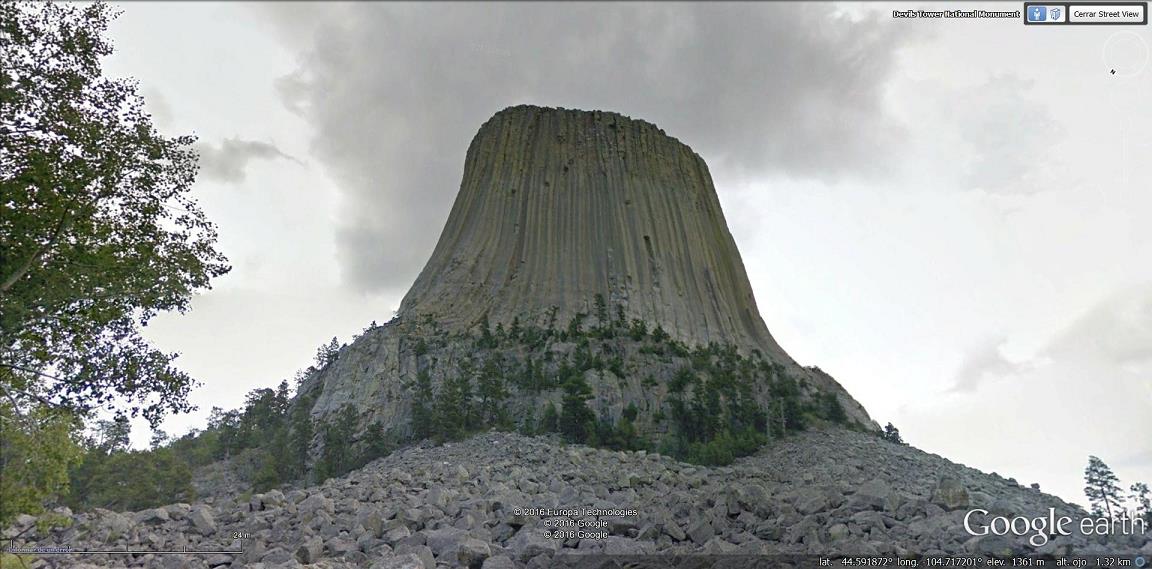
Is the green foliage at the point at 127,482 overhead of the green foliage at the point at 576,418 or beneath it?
beneath

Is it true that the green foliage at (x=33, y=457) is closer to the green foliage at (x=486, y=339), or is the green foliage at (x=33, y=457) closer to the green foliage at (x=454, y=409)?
the green foliage at (x=454, y=409)

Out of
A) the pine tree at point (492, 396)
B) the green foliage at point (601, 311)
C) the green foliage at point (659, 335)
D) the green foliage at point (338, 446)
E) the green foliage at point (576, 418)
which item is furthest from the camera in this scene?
the green foliage at point (601, 311)

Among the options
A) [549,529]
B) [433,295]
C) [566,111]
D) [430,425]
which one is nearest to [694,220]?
[566,111]

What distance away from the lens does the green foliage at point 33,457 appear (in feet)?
23.6

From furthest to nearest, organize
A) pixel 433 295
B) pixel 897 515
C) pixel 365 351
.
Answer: pixel 433 295 < pixel 365 351 < pixel 897 515

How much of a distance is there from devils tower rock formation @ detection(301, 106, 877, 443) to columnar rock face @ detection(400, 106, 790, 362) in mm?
145

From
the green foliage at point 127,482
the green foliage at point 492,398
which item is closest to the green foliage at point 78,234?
the green foliage at point 127,482

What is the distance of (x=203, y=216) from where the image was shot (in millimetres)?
10227

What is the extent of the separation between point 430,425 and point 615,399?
1110 centimetres

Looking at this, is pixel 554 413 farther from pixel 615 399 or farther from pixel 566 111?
pixel 566 111

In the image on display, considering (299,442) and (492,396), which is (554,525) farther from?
(299,442)

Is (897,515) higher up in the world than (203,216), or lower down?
lower down

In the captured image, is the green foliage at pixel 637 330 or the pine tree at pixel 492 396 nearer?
the pine tree at pixel 492 396

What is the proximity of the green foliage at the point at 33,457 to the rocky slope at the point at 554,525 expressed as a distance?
2690 mm
